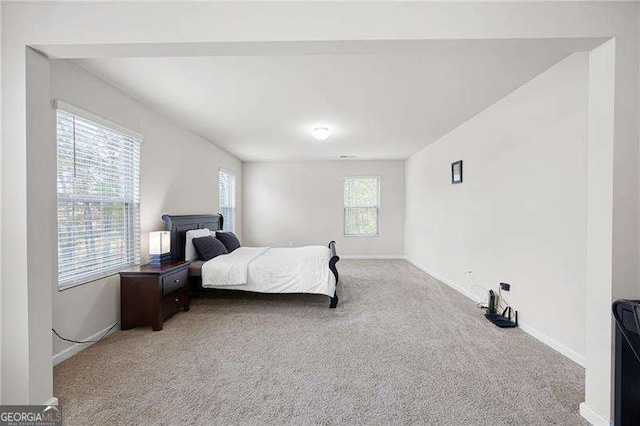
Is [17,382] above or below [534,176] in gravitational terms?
below

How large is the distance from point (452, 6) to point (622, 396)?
2.41 meters

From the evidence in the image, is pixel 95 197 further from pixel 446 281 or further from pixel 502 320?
pixel 446 281

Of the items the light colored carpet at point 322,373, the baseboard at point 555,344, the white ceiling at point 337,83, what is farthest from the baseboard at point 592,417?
the white ceiling at point 337,83

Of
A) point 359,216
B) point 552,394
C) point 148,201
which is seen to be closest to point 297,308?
point 148,201

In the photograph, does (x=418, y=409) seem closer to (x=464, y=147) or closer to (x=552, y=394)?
(x=552, y=394)

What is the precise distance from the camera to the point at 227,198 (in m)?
6.38

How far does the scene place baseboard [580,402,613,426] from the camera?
158 centimetres

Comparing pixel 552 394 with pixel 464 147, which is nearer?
pixel 552 394

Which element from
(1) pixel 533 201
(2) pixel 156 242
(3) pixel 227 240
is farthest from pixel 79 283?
(1) pixel 533 201

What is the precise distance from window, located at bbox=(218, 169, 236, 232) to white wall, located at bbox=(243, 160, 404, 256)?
2.27 feet

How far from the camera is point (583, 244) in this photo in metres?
2.22

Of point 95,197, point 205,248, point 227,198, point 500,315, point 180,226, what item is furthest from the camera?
point 227,198

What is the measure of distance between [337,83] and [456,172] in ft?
8.45

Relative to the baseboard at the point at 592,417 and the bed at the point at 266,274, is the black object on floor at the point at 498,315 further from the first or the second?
the bed at the point at 266,274
